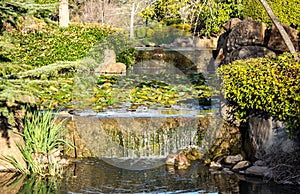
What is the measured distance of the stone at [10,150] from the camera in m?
8.27

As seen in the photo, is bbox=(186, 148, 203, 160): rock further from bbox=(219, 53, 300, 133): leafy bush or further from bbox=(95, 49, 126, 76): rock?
bbox=(95, 49, 126, 76): rock

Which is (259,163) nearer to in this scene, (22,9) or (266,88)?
(266,88)

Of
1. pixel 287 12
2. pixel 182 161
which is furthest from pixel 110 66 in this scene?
pixel 182 161

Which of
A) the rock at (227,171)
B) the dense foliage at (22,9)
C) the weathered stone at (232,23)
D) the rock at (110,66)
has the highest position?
the weathered stone at (232,23)

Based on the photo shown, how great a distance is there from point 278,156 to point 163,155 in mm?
2674

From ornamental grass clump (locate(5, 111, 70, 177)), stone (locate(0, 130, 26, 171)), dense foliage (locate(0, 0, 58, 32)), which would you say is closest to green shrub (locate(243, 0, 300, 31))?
ornamental grass clump (locate(5, 111, 70, 177))

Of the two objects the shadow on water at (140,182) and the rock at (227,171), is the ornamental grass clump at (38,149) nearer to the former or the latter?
the shadow on water at (140,182)

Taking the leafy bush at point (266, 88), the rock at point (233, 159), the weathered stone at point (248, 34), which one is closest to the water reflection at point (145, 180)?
the rock at point (233, 159)

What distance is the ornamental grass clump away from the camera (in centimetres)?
816

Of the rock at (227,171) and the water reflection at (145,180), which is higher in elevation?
the rock at (227,171)

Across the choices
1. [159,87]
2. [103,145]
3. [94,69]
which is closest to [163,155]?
[103,145]

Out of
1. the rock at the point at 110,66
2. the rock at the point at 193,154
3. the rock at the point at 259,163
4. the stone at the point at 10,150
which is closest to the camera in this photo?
the rock at the point at 259,163

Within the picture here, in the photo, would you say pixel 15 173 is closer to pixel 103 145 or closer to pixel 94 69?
pixel 103 145

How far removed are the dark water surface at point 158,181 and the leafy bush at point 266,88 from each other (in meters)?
1.21
